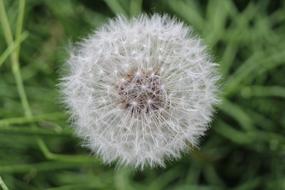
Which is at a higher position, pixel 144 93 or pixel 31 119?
pixel 31 119

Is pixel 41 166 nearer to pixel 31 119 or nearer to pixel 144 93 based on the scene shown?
pixel 31 119

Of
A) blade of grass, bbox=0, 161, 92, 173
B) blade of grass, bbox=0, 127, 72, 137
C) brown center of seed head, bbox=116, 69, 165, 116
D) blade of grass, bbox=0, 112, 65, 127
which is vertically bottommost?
brown center of seed head, bbox=116, 69, 165, 116

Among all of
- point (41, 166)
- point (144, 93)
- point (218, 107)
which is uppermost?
point (218, 107)

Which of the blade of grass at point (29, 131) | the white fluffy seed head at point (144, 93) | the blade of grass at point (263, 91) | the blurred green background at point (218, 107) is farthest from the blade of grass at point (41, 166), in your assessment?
the blade of grass at point (263, 91)

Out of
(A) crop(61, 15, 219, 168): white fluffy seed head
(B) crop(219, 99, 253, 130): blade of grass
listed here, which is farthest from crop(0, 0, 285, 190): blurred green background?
(A) crop(61, 15, 219, 168): white fluffy seed head

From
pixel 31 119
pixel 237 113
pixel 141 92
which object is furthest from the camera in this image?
pixel 237 113

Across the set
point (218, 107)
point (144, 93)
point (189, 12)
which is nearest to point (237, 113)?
point (218, 107)

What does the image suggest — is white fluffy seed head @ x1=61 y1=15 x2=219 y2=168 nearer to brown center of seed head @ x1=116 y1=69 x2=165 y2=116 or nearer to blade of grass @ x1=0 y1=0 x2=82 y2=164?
brown center of seed head @ x1=116 y1=69 x2=165 y2=116
